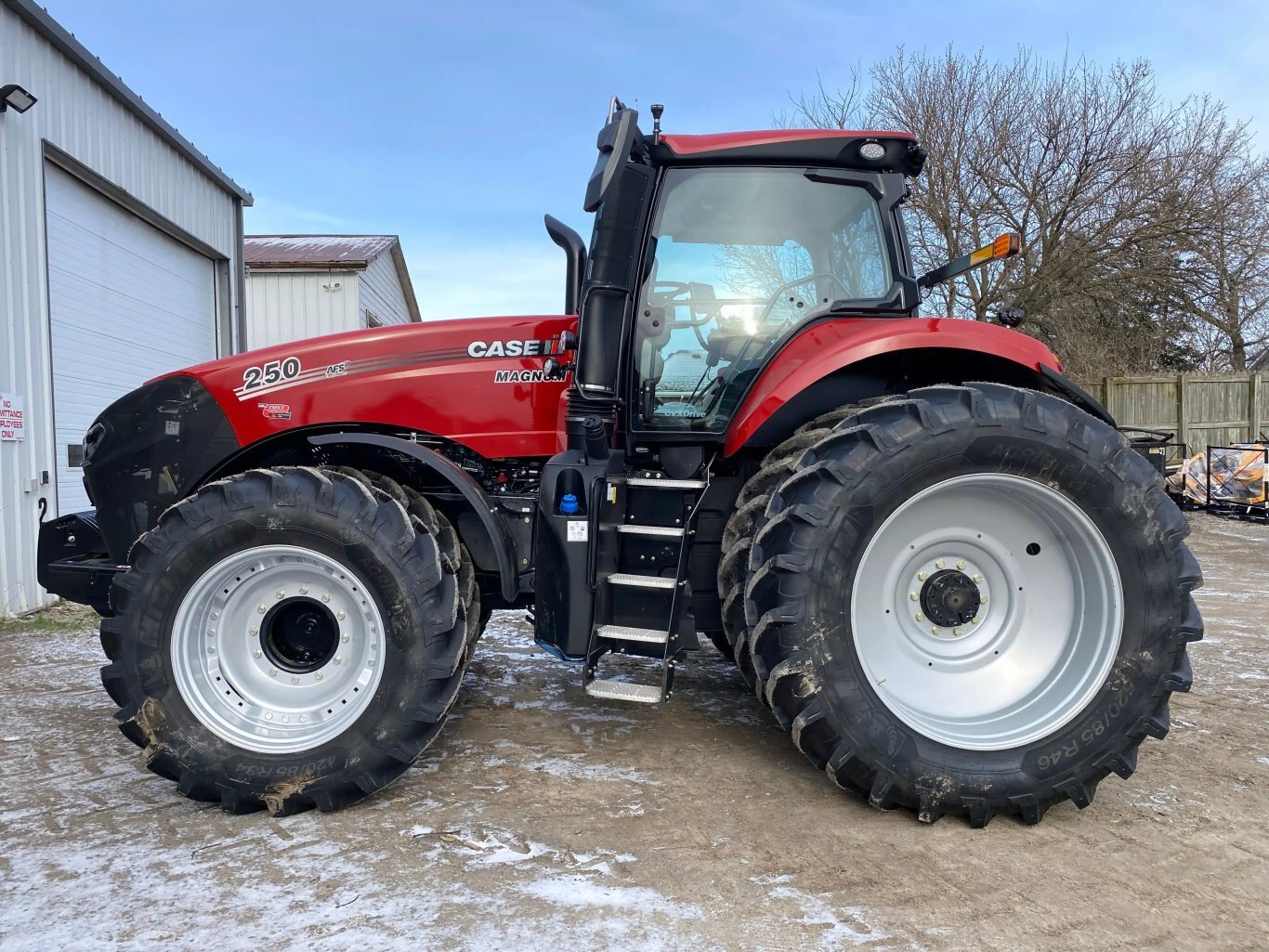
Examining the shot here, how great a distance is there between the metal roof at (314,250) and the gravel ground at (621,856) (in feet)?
39.9

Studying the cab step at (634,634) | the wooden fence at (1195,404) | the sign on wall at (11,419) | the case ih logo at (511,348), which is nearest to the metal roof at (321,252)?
the sign on wall at (11,419)

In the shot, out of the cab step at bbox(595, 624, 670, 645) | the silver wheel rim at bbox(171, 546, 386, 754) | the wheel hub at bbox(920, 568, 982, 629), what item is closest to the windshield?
the cab step at bbox(595, 624, 670, 645)

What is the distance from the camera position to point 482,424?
3.47m

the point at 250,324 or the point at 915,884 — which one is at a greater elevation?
the point at 250,324

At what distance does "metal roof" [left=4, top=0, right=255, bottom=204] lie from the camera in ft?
20.5

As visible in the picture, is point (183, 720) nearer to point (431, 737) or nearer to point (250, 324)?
point (431, 737)

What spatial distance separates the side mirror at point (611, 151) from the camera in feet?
9.32

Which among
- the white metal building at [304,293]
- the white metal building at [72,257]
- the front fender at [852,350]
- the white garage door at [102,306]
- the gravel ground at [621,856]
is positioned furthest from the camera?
the white metal building at [304,293]

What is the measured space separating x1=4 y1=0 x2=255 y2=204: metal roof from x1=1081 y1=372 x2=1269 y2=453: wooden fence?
13058 mm

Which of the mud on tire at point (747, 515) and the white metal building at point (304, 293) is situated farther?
the white metal building at point (304, 293)

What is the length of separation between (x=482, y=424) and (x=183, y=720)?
60.9 inches

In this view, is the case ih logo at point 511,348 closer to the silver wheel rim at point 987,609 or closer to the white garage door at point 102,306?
the silver wheel rim at point 987,609

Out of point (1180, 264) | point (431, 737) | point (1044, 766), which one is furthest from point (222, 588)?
point (1180, 264)

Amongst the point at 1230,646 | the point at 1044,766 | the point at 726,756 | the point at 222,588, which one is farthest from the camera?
the point at 1230,646
